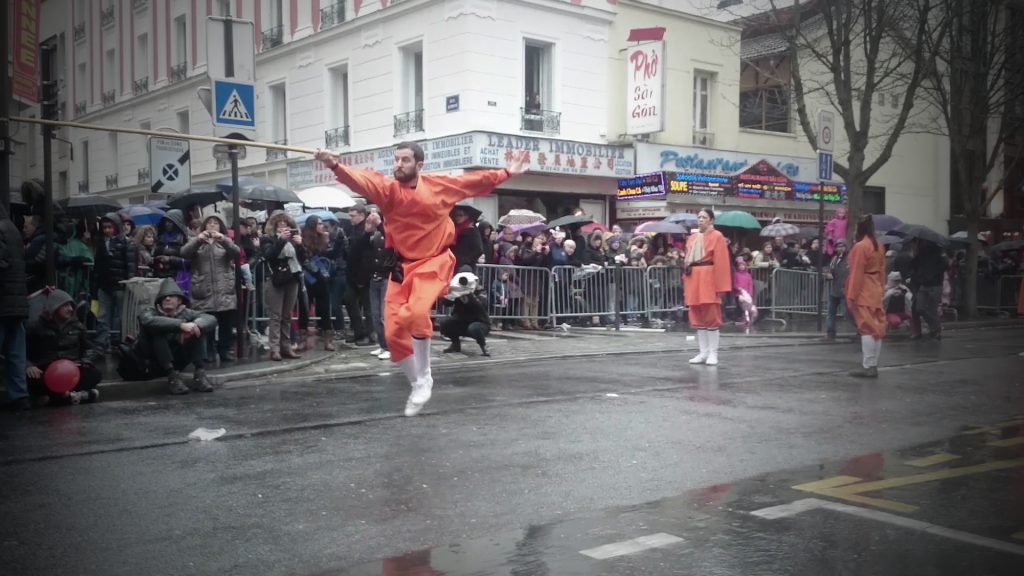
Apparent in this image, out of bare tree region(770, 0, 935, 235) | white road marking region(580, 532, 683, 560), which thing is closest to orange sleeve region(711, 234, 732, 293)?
white road marking region(580, 532, 683, 560)

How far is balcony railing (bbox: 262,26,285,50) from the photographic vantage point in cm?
2883

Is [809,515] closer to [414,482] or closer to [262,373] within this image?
[414,482]

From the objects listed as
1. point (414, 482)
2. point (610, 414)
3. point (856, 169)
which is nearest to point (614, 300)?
point (856, 169)

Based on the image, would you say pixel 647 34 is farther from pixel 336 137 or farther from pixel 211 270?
pixel 211 270

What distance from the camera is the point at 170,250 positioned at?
12273 millimetres

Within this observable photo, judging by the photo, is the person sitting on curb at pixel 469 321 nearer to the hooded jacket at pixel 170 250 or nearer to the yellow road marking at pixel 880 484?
the hooded jacket at pixel 170 250

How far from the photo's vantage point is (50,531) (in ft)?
15.5

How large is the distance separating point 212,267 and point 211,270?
0.04 metres

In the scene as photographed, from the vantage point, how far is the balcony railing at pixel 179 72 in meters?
32.2

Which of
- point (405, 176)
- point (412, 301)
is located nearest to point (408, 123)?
point (405, 176)

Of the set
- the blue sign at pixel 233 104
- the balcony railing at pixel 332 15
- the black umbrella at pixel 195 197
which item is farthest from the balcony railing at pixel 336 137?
the blue sign at pixel 233 104

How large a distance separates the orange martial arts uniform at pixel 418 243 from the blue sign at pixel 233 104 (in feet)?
13.3

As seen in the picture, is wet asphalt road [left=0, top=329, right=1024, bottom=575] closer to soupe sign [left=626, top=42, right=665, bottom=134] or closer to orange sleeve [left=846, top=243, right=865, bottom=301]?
orange sleeve [left=846, top=243, right=865, bottom=301]

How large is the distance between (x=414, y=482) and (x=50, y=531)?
190 cm
